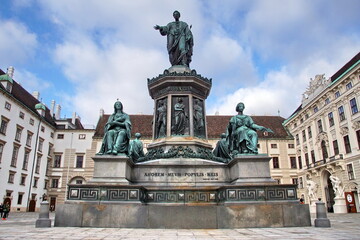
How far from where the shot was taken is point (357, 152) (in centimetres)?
3262

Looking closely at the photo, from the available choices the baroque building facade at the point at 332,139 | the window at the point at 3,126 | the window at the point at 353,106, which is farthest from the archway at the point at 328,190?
the window at the point at 3,126

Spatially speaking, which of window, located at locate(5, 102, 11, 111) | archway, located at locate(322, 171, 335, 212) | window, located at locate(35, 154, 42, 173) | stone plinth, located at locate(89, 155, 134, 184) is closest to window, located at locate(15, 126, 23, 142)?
window, located at locate(5, 102, 11, 111)

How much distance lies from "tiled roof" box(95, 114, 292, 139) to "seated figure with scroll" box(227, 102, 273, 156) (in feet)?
124

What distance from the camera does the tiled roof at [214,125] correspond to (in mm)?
50062

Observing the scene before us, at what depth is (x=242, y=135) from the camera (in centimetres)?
1037

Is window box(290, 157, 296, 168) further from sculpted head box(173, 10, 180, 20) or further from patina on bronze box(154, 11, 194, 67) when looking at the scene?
sculpted head box(173, 10, 180, 20)

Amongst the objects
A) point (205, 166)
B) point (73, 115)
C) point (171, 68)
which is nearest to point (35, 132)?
point (73, 115)

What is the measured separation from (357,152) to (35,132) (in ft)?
137

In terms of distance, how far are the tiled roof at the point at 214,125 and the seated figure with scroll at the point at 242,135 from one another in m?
37.7

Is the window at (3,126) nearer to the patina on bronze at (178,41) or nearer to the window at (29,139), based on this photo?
the window at (29,139)

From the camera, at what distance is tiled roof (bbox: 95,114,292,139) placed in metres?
50.1

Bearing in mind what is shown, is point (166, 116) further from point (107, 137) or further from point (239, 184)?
point (239, 184)

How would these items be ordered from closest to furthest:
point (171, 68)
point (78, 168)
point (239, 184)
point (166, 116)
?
point (239, 184), point (166, 116), point (171, 68), point (78, 168)

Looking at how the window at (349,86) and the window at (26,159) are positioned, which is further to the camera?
the window at (26,159)
